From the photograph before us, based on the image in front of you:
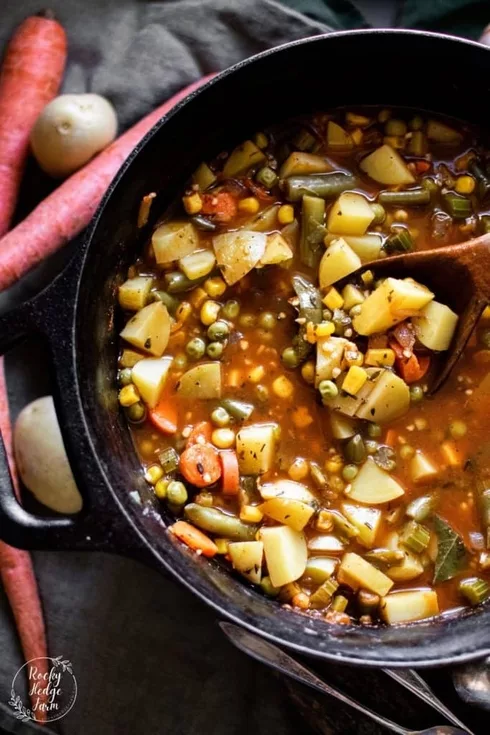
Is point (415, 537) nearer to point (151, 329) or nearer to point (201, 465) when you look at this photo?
point (201, 465)

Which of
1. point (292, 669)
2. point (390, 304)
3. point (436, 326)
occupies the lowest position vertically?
point (292, 669)

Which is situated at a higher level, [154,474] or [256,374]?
[256,374]

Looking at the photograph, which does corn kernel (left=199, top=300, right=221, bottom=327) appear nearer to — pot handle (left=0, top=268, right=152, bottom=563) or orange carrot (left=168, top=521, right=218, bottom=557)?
pot handle (left=0, top=268, right=152, bottom=563)

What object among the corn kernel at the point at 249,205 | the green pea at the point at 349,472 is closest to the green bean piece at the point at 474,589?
the green pea at the point at 349,472

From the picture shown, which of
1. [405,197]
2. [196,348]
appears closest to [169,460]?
[196,348]

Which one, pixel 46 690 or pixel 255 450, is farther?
pixel 46 690

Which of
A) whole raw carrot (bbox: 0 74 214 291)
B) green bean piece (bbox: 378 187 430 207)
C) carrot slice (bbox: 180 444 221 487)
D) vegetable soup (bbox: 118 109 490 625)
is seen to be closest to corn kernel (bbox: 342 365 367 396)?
vegetable soup (bbox: 118 109 490 625)

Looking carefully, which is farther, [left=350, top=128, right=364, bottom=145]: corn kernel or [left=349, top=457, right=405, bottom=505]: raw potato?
[left=350, top=128, right=364, bottom=145]: corn kernel

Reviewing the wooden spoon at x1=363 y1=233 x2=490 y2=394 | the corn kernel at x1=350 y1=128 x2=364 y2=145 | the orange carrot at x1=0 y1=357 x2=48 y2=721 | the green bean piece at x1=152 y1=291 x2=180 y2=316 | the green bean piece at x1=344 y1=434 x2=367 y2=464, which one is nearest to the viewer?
the wooden spoon at x1=363 y1=233 x2=490 y2=394
